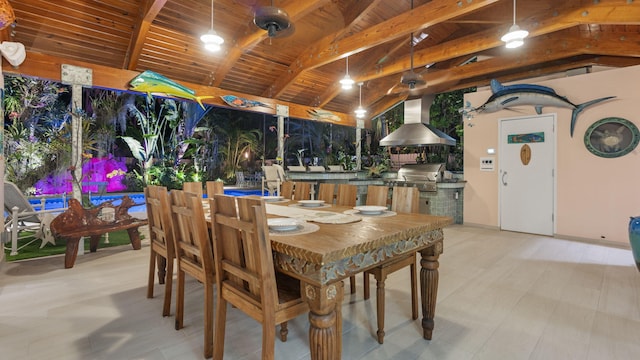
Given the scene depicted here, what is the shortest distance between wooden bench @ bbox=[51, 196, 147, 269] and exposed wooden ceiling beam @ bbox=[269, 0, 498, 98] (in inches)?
145

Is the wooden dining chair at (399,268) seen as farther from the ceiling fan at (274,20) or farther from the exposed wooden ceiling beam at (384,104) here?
the exposed wooden ceiling beam at (384,104)

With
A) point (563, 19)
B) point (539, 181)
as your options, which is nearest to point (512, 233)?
point (539, 181)

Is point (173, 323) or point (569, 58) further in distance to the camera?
point (569, 58)

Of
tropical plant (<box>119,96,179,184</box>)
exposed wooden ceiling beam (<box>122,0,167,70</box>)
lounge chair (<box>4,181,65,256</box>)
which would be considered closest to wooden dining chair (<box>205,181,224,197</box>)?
exposed wooden ceiling beam (<box>122,0,167,70</box>)

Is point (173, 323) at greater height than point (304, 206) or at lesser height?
lesser

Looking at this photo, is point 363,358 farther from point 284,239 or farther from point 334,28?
point 334,28

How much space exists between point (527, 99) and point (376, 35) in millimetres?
2897

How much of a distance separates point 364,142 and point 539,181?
15.4ft

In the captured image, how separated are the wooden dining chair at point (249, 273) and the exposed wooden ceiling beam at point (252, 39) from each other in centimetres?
260

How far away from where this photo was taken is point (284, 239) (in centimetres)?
149

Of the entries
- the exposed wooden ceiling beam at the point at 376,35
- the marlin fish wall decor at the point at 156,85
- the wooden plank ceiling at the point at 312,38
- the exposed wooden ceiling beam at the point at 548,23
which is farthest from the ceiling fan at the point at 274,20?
the exposed wooden ceiling beam at the point at 548,23

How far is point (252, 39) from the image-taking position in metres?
4.47

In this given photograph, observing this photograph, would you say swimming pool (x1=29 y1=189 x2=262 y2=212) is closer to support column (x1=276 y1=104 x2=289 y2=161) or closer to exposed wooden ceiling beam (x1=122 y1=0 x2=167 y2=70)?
support column (x1=276 y1=104 x2=289 y2=161)

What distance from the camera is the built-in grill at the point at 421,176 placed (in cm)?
588
